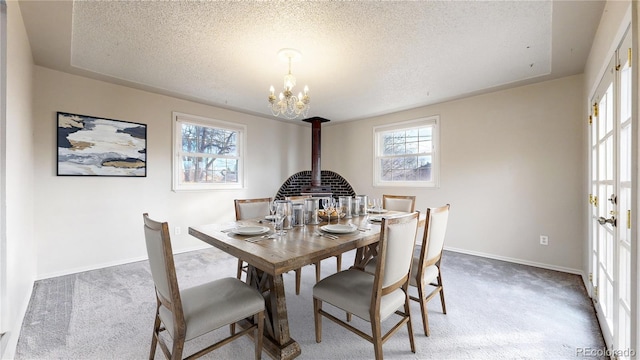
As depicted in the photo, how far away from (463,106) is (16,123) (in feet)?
15.7

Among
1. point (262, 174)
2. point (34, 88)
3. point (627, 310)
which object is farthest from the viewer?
point (262, 174)

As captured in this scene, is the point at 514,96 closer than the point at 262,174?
Yes

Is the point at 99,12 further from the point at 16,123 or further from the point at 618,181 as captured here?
the point at 618,181

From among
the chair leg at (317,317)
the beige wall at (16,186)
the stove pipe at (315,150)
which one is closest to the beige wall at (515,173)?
the stove pipe at (315,150)

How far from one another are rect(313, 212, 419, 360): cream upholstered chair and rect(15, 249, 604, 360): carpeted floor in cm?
24

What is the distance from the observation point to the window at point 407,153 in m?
4.13

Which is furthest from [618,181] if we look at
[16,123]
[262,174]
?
[262,174]

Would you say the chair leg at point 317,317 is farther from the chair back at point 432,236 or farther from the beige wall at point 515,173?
the beige wall at point 515,173

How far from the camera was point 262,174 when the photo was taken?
4922mm

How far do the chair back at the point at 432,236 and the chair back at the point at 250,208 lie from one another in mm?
1715

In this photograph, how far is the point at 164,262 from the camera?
4.00 feet

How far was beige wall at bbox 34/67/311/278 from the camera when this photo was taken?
2.85 m

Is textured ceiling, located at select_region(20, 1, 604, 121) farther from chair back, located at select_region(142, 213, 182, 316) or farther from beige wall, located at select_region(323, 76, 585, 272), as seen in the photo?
chair back, located at select_region(142, 213, 182, 316)

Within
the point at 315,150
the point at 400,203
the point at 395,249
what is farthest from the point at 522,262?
the point at 315,150
